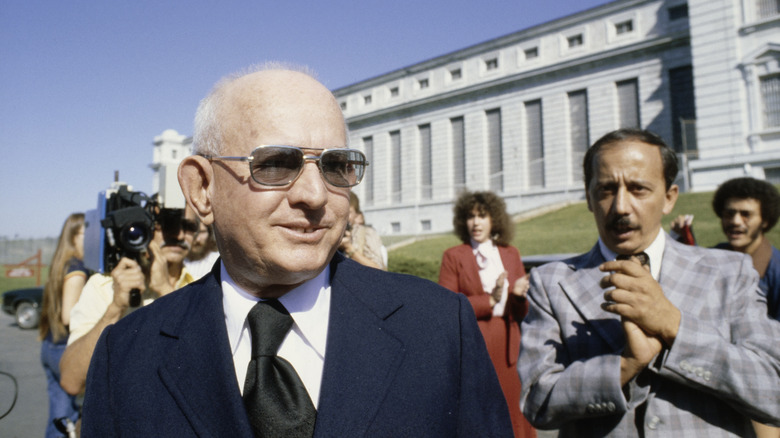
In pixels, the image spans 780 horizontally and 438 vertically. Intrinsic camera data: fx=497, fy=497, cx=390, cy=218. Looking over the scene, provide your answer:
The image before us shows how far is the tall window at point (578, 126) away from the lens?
35.7 m

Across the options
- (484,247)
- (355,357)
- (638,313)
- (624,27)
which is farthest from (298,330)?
(624,27)

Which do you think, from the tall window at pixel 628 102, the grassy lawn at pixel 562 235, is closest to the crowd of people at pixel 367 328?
the grassy lawn at pixel 562 235

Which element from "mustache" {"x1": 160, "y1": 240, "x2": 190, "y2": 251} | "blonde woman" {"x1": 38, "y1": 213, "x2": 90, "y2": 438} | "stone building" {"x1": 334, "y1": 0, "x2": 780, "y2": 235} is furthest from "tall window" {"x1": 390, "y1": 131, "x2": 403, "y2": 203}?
"mustache" {"x1": 160, "y1": 240, "x2": 190, "y2": 251}

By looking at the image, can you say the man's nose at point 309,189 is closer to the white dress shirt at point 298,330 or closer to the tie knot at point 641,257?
the white dress shirt at point 298,330

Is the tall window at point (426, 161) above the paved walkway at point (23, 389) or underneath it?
above

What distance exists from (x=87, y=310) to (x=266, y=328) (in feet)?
6.52

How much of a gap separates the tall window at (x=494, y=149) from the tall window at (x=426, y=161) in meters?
Result: 5.77

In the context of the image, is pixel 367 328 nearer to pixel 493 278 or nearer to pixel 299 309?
pixel 299 309

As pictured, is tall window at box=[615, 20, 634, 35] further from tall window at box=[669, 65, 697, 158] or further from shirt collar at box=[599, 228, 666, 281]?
shirt collar at box=[599, 228, 666, 281]

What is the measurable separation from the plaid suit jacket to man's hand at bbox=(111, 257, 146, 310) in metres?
2.00

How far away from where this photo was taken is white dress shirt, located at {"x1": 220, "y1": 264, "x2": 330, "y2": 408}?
5.02 feet

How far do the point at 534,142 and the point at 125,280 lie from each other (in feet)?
127

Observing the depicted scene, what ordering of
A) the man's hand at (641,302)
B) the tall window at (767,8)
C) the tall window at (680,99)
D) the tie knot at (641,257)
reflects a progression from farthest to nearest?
the tall window at (680,99) < the tall window at (767,8) < the tie knot at (641,257) < the man's hand at (641,302)

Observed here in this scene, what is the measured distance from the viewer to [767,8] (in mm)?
27281
